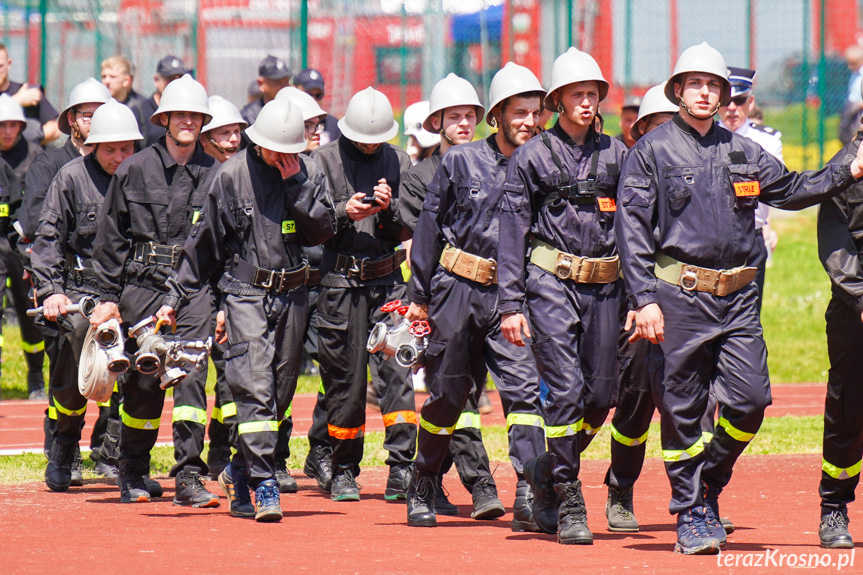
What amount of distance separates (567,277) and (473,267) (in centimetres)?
73

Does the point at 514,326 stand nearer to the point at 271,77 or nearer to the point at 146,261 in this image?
the point at 146,261

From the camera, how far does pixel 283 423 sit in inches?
397

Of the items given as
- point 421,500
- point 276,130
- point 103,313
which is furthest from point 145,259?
point 421,500

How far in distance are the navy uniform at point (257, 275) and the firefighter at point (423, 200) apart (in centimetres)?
74

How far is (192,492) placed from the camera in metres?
8.92

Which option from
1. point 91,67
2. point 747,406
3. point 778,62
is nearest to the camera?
point 747,406

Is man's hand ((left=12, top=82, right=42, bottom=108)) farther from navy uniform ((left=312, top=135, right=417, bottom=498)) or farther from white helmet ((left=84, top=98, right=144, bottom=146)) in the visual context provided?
navy uniform ((left=312, top=135, right=417, bottom=498))

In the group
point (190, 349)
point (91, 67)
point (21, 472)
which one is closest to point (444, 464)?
point (190, 349)

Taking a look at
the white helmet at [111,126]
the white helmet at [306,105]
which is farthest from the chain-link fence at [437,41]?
the white helmet at [111,126]

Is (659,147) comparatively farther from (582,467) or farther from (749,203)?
(582,467)

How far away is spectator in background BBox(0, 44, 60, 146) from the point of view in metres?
14.2

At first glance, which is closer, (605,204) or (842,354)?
(842,354)

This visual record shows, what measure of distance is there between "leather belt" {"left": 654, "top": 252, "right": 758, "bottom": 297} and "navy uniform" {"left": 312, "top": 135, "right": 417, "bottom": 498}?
248cm

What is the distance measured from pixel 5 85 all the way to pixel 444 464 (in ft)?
A: 25.0
